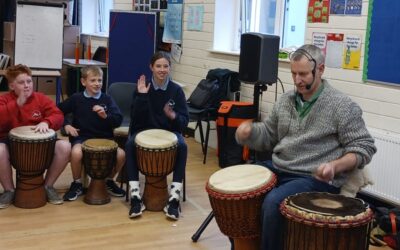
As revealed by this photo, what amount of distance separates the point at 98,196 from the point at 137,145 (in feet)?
1.79

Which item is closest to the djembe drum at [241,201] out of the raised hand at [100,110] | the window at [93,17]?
the raised hand at [100,110]

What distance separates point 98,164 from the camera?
380 cm

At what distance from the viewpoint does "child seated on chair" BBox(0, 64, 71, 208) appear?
3.67m

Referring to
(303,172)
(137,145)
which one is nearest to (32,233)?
(137,145)

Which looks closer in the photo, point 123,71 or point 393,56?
point 393,56

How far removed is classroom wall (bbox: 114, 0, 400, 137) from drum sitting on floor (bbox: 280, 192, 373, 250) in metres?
1.79

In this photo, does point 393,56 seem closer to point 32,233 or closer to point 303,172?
point 303,172

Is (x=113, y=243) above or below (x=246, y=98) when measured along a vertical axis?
below

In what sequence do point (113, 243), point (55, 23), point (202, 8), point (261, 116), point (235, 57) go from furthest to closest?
point (55, 23) → point (202, 8) → point (235, 57) → point (261, 116) → point (113, 243)

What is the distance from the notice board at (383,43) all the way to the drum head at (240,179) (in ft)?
5.23

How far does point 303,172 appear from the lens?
264cm

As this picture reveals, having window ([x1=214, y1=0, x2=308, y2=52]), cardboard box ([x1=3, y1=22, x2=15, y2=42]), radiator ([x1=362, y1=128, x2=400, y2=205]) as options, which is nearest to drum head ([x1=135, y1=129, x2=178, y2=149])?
radiator ([x1=362, y1=128, x2=400, y2=205])

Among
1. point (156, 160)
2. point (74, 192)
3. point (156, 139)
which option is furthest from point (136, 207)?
point (74, 192)

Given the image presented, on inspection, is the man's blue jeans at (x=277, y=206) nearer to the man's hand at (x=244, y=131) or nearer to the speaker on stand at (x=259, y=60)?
the man's hand at (x=244, y=131)
